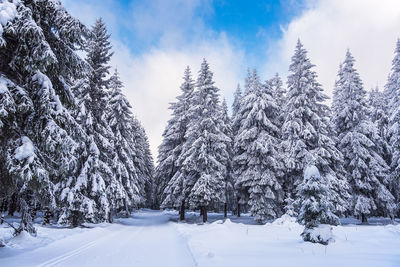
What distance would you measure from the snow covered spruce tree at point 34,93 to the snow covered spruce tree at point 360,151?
23.9 meters

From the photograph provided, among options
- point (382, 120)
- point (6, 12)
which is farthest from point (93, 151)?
point (382, 120)

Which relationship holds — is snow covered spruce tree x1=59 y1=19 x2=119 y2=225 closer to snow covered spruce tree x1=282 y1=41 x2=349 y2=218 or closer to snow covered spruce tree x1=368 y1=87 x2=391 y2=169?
snow covered spruce tree x1=282 y1=41 x2=349 y2=218

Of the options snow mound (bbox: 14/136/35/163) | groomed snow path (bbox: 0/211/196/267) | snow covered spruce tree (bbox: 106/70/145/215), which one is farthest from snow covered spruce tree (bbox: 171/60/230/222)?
snow mound (bbox: 14/136/35/163)

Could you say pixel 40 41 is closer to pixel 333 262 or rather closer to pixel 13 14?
pixel 13 14

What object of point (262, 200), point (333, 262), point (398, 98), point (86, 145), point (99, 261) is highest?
point (398, 98)

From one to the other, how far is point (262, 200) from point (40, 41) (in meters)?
18.6

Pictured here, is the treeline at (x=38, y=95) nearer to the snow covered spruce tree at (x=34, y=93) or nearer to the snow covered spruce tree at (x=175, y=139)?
the snow covered spruce tree at (x=34, y=93)

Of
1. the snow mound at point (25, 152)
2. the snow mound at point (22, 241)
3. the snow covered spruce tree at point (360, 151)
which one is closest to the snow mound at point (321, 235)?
the snow mound at point (25, 152)

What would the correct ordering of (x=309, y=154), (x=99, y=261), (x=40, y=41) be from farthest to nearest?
1. (x=309, y=154)
2. (x=99, y=261)
3. (x=40, y=41)

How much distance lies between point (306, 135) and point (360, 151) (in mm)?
6371

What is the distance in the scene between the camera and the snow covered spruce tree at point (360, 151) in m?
22.3

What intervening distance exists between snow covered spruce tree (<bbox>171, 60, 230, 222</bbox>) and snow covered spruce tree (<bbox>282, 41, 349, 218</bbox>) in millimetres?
5861

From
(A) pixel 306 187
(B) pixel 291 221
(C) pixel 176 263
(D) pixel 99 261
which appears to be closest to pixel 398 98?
(B) pixel 291 221

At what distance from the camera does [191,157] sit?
2194cm
